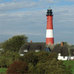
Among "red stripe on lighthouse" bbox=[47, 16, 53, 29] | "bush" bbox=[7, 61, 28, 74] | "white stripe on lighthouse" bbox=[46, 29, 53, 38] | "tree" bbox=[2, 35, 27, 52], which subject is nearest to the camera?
"bush" bbox=[7, 61, 28, 74]

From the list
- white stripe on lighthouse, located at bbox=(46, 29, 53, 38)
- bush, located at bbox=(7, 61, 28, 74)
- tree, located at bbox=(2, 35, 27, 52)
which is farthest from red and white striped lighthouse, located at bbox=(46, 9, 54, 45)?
bush, located at bbox=(7, 61, 28, 74)

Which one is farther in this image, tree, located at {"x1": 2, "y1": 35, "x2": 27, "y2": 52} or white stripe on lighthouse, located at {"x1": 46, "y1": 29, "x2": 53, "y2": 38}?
tree, located at {"x1": 2, "y1": 35, "x2": 27, "y2": 52}

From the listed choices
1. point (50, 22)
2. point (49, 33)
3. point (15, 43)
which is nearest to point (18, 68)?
point (49, 33)

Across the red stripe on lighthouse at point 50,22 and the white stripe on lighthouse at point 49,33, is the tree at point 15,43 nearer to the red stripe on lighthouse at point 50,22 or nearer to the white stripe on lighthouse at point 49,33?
the white stripe on lighthouse at point 49,33

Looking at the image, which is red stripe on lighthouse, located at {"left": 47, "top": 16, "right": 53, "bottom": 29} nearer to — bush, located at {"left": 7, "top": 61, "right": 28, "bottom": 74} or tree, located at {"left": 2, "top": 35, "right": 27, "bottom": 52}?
tree, located at {"left": 2, "top": 35, "right": 27, "bottom": 52}

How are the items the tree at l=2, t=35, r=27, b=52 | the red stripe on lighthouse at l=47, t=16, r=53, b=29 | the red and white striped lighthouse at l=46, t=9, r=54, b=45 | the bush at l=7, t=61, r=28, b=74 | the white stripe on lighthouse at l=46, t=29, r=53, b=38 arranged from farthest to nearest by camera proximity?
1. the tree at l=2, t=35, r=27, b=52
2. the red stripe on lighthouse at l=47, t=16, r=53, b=29
3. the red and white striped lighthouse at l=46, t=9, r=54, b=45
4. the white stripe on lighthouse at l=46, t=29, r=53, b=38
5. the bush at l=7, t=61, r=28, b=74

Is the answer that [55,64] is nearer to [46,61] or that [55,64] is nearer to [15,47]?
[46,61]

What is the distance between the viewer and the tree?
78188 millimetres

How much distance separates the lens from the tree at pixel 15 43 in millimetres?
78188

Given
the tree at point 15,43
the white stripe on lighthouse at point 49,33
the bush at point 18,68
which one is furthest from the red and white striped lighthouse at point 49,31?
the bush at point 18,68

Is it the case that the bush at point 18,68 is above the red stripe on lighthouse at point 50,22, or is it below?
below

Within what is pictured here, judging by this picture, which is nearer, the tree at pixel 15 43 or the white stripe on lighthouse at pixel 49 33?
the white stripe on lighthouse at pixel 49 33

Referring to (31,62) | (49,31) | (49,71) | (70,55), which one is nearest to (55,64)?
(49,71)

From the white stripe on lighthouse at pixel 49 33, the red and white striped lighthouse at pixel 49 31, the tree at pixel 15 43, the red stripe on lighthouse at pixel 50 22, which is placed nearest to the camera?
Result: the white stripe on lighthouse at pixel 49 33
